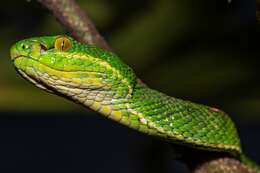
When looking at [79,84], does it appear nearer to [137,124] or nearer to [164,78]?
[137,124]

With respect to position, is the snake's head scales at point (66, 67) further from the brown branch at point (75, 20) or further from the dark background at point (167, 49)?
the dark background at point (167, 49)

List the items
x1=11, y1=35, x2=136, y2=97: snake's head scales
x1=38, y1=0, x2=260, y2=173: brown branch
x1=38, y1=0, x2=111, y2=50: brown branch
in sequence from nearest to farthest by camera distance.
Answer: x1=11, y1=35, x2=136, y2=97: snake's head scales < x1=38, y1=0, x2=260, y2=173: brown branch < x1=38, y1=0, x2=111, y2=50: brown branch

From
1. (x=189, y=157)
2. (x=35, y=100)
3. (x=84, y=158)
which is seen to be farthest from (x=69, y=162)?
(x=189, y=157)

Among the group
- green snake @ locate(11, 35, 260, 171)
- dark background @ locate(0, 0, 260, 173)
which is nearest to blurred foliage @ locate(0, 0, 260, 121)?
dark background @ locate(0, 0, 260, 173)

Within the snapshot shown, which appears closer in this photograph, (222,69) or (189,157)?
(189,157)

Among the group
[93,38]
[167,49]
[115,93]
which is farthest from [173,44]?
[115,93]

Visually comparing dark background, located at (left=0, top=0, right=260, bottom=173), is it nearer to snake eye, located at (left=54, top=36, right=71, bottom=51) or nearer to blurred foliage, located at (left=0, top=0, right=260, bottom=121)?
blurred foliage, located at (left=0, top=0, right=260, bottom=121)
